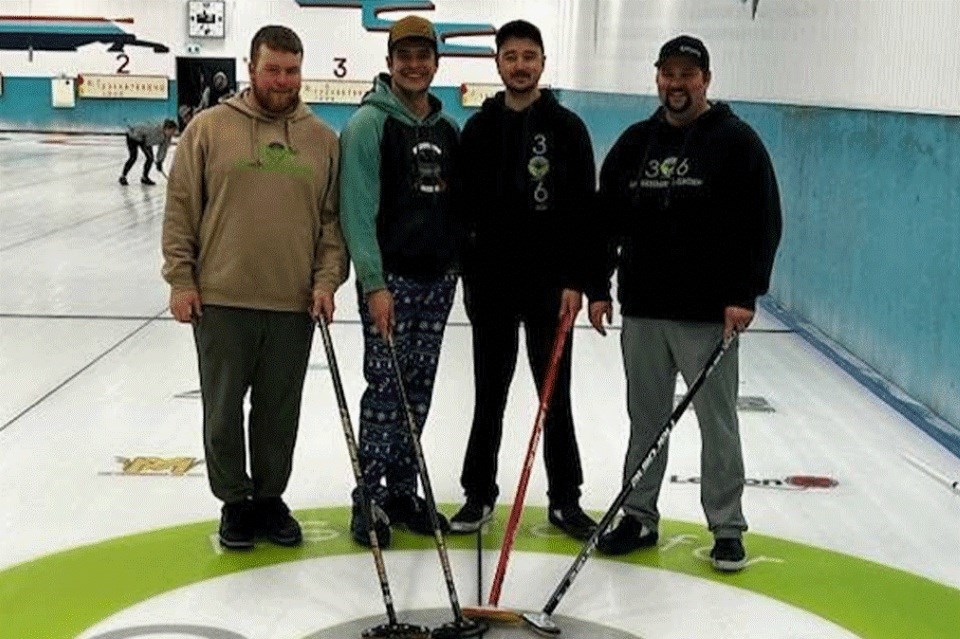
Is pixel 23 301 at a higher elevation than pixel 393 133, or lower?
lower

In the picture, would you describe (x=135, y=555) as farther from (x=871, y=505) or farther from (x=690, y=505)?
(x=871, y=505)

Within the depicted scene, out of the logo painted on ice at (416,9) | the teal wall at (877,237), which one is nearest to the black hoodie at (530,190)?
the teal wall at (877,237)

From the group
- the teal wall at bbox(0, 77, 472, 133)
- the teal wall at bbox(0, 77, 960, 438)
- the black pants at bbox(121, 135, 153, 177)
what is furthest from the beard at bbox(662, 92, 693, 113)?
the teal wall at bbox(0, 77, 472, 133)

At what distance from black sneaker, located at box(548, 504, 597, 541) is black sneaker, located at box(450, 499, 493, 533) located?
0.21m

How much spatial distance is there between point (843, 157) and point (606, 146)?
936 centimetres

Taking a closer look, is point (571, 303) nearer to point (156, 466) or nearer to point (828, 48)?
point (156, 466)

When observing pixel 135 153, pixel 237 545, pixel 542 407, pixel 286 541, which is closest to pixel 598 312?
pixel 542 407

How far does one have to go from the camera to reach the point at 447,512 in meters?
4.11

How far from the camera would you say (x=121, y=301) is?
8070mm

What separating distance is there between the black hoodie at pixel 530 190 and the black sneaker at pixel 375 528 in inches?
31.2

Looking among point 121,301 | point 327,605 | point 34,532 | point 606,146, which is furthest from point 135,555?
point 606,146

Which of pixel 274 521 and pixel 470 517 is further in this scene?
pixel 470 517

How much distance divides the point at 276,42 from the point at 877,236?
3.91 metres

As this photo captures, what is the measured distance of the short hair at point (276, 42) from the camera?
3404 mm
